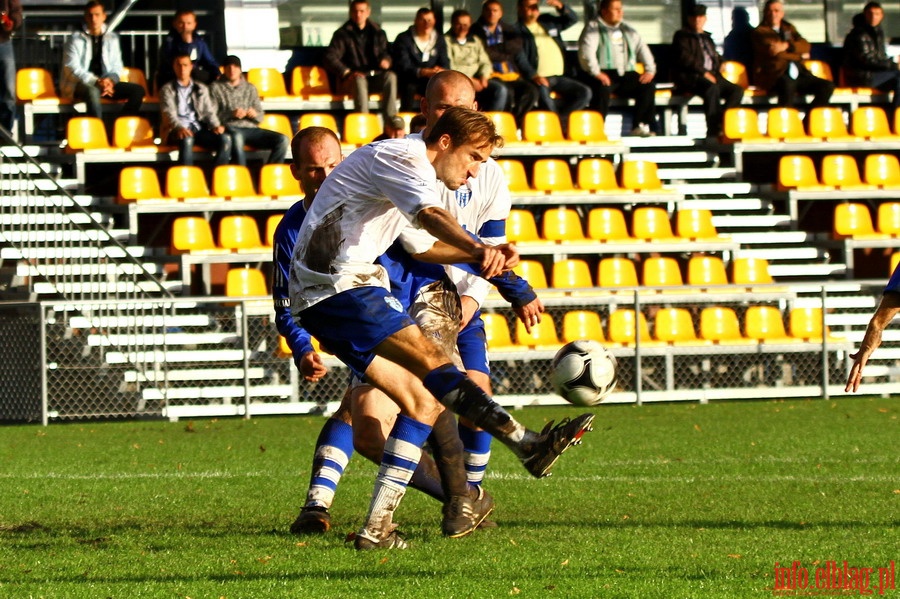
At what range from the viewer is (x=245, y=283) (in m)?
16.2

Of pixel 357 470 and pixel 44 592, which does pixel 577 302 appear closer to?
pixel 357 470

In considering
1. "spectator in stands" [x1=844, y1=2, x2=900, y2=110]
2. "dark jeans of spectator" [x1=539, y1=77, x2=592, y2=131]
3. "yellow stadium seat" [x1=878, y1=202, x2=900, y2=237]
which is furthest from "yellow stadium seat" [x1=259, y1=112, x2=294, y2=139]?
"spectator in stands" [x1=844, y1=2, x2=900, y2=110]

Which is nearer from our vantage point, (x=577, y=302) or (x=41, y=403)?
(x=41, y=403)

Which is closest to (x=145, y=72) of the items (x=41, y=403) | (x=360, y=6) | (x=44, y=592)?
(x=360, y=6)

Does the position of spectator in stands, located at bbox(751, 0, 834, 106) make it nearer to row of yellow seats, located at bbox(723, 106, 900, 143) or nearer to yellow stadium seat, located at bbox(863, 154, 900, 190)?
row of yellow seats, located at bbox(723, 106, 900, 143)

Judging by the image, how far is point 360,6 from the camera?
18.5 metres

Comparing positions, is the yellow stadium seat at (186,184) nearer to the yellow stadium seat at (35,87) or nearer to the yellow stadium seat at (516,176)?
the yellow stadium seat at (35,87)

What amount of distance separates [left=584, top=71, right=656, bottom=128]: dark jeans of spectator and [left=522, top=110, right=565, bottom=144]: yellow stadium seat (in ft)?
2.91

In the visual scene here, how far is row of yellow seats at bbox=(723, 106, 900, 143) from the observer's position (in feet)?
65.2

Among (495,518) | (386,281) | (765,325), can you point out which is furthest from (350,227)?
(765,325)

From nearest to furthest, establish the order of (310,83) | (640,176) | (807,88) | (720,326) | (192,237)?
(720,326)
(192,237)
(640,176)
(310,83)
(807,88)

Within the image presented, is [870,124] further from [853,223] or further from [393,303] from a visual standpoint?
[393,303]

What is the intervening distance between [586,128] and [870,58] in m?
4.82

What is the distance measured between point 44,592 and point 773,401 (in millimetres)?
11671
